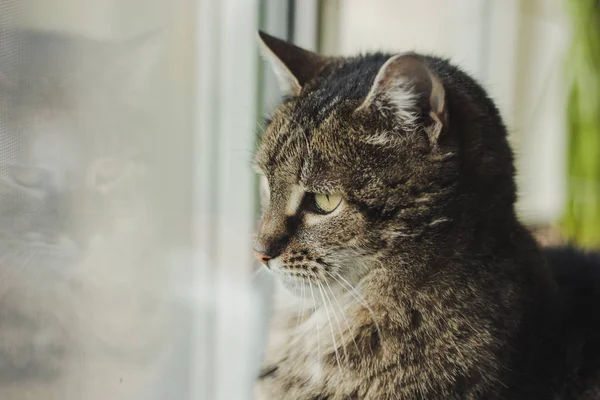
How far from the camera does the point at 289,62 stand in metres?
0.98

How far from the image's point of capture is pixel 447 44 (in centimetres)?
178

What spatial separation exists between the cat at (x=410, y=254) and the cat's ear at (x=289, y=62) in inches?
3.7

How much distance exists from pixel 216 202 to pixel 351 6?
0.65 meters

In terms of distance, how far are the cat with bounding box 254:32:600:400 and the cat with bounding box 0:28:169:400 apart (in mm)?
225

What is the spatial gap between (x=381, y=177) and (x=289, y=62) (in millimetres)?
307

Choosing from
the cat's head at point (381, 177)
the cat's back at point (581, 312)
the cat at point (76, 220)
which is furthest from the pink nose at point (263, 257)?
the cat's back at point (581, 312)

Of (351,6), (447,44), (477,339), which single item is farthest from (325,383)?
(447,44)

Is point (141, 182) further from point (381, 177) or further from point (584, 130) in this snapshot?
point (584, 130)

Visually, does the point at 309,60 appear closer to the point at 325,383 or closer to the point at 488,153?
the point at 488,153

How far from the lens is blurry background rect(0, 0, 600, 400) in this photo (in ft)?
2.31

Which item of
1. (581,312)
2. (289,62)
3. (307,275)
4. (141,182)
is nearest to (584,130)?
(581,312)

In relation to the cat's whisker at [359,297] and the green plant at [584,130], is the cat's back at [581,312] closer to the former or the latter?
the cat's whisker at [359,297]

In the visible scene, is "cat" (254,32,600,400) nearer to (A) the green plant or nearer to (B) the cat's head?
(B) the cat's head

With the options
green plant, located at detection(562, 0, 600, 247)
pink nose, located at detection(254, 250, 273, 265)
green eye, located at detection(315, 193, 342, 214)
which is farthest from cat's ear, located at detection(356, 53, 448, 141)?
green plant, located at detection(562, 0, 600, 247)
